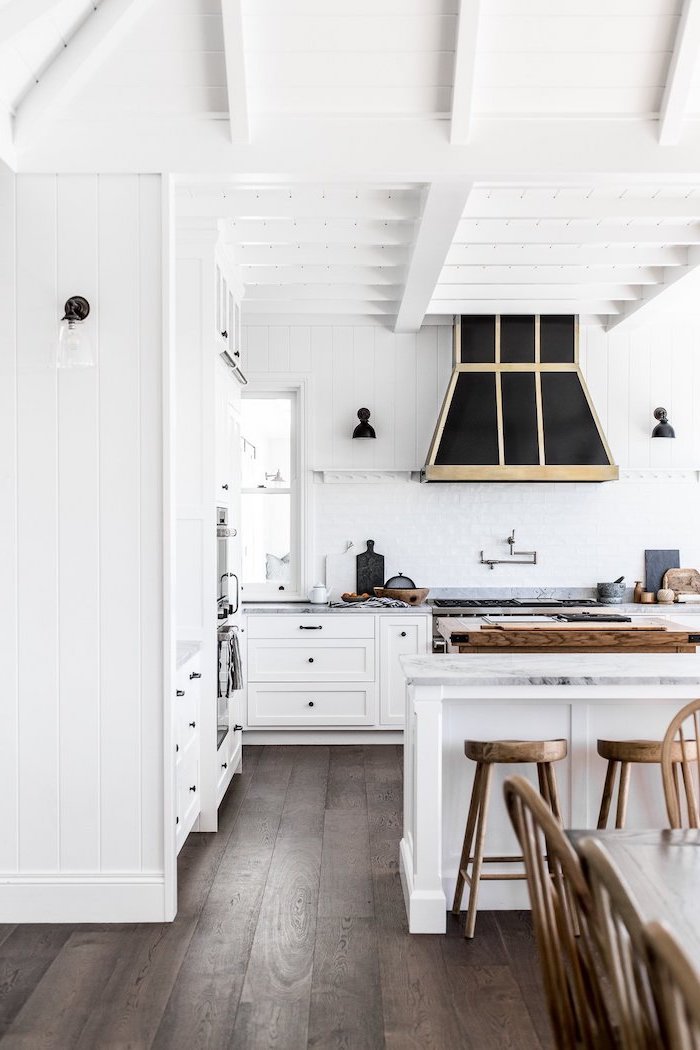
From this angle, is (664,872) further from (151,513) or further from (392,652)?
(392,652)

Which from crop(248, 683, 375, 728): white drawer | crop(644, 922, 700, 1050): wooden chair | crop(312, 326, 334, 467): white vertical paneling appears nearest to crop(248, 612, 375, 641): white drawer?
crop(248, 683, 375, 728): white drawer

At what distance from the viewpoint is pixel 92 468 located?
3.10 meters

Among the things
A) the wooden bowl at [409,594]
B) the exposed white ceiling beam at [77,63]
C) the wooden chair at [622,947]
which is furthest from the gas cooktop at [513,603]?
the wooden chair at [622,947]

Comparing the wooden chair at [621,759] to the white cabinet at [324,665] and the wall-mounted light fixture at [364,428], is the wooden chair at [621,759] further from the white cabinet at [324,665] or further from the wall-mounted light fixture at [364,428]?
the wall-mounted light fixture at [364,428]

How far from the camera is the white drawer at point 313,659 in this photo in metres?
5.56

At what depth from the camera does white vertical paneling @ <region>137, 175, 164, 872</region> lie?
3.09 meters

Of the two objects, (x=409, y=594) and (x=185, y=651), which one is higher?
(x=409, y=594)

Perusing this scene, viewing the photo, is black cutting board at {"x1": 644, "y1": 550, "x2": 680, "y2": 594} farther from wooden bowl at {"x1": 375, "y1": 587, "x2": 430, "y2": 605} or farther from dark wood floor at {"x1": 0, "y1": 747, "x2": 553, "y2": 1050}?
dark wood floor at {"x1": 0, "y1": 747, "x2": 553, "y2": 1050}

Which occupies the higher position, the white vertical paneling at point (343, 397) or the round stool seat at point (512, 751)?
the white vertical paneling at point (343, 397)

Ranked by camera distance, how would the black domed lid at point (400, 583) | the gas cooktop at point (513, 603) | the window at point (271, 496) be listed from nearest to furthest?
1. the gas cooktop at point (513, 603)
2. the black domed lid at point (400, 583)
3. the window at point (271, 496)

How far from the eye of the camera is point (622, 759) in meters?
2.93

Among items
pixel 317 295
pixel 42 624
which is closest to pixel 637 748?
pixel 42 624

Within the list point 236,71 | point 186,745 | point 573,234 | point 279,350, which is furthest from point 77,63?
point 279,350

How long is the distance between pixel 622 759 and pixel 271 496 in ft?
12.4
